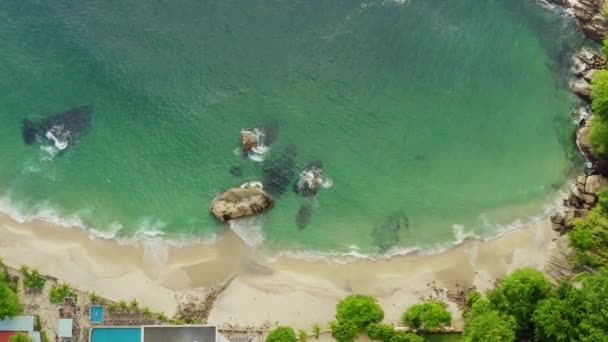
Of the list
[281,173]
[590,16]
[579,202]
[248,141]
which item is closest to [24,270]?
[248,141]

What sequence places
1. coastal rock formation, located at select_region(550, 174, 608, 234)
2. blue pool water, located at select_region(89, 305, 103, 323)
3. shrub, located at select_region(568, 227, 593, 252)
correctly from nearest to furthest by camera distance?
blue pool water, located at select_region(89, 305, 103, 323) → shrub, located at select_region(568, 227, 593, 252) → coastal rock formation, located at select_region(550, 174, 608, 234)

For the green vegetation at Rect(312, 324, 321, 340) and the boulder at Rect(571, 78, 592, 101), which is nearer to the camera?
the green vegetation at Rect(312, 324, 321, 340)

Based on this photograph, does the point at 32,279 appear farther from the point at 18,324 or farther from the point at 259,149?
the point at 259,149

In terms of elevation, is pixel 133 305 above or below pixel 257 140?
below

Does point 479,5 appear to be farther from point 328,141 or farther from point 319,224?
point 319,224

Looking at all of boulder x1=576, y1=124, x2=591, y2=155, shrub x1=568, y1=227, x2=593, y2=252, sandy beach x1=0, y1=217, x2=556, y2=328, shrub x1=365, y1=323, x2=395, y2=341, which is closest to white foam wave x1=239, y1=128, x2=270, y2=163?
sandy beach x1=0, y1=217, x2=556, y2=328

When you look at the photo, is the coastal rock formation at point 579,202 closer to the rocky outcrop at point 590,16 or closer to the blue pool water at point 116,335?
the rocky outcrop at point 590,16

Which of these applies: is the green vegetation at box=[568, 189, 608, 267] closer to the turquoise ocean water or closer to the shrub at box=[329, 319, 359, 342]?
the turquoise ocean water

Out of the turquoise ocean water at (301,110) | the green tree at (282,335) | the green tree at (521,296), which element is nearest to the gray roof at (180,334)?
the green tree at (282,335)
